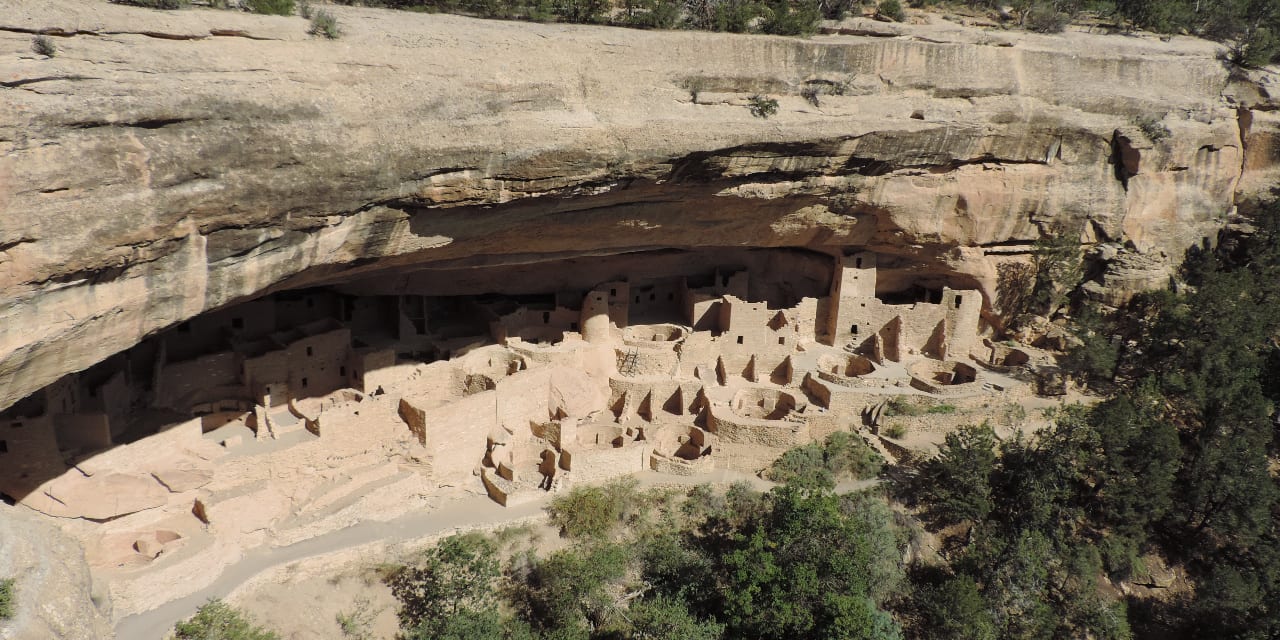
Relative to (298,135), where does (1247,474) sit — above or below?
below

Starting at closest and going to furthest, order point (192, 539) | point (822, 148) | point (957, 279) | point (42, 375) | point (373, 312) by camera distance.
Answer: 1. point (42, 375)
2. point (192, 539)
3. point (822, 148)
4. point (373, 312)
5. point (957, 279)

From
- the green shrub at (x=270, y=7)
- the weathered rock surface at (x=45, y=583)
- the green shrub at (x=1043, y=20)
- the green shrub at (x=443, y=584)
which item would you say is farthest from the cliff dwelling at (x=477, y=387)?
the green shrub at (x=1043, y=20)

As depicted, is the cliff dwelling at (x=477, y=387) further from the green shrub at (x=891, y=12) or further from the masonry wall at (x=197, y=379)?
the green shrub at (x=891, y=12)

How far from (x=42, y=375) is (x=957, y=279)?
1916cm

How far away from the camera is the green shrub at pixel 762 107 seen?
1599 cm

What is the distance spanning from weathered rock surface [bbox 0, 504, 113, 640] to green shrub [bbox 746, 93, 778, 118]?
12.6 m

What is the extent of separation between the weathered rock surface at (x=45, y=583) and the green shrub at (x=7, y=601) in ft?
0.20

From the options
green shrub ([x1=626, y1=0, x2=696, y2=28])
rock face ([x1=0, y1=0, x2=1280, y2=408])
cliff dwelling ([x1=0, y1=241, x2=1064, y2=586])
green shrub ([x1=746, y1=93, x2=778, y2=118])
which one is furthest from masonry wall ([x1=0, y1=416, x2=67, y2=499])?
green shrub ([x1=746, y1=93, x2=778, y2=118])

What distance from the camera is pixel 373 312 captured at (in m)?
20.4

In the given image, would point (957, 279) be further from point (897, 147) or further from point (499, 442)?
point (499, 442)

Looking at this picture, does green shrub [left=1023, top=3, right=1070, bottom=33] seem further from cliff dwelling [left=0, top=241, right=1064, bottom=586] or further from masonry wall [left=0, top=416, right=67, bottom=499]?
masonry wall [left=0, top=416, right=67, bottom=499]

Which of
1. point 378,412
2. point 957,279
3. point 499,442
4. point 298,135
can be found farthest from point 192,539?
point 957,279

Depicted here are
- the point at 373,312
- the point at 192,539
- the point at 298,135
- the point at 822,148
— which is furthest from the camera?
the point at 373,312

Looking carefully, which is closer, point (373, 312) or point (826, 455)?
point (826, 455)
